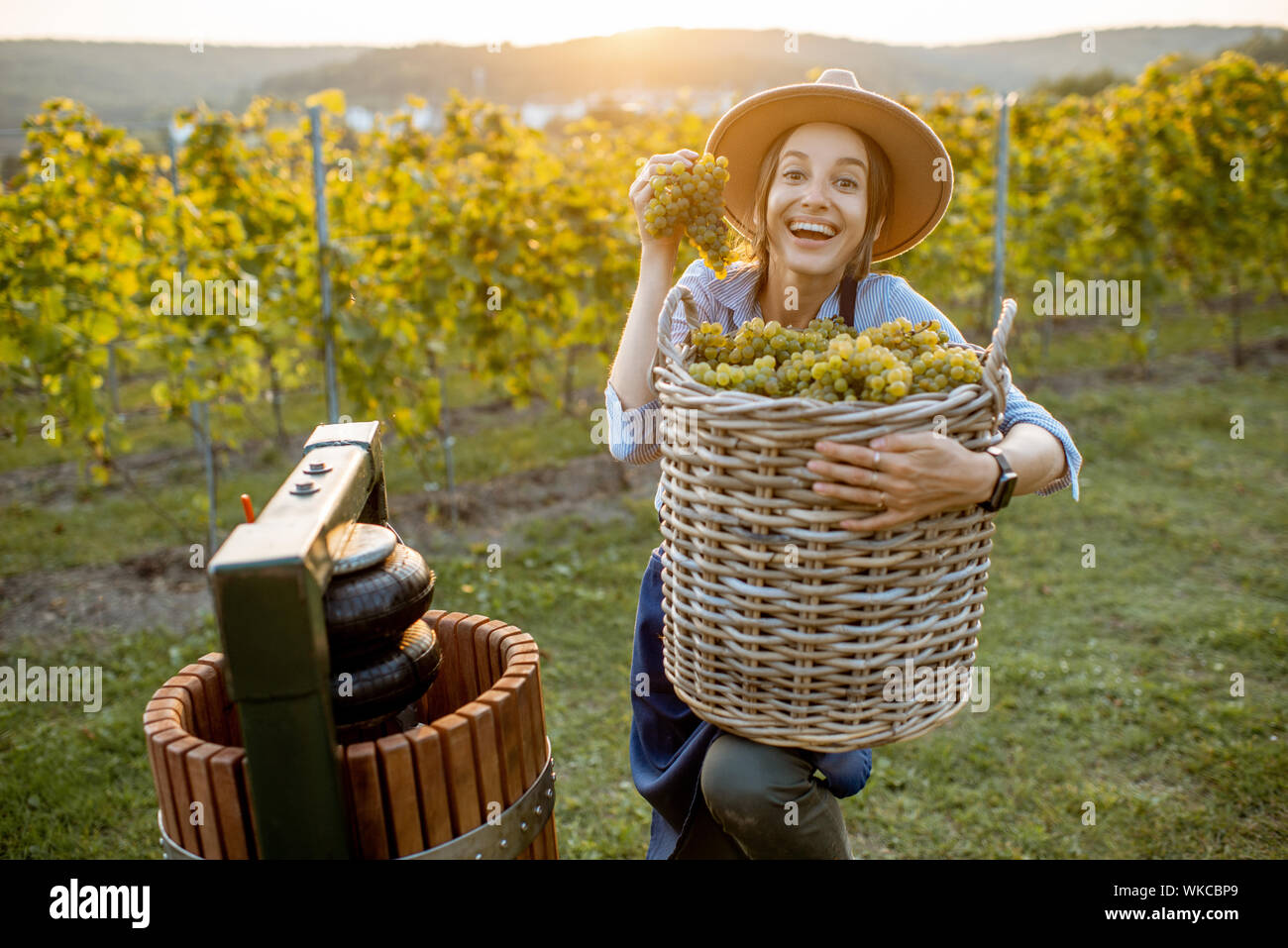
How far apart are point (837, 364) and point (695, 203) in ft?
1.74

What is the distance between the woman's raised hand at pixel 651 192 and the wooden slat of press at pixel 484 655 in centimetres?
87

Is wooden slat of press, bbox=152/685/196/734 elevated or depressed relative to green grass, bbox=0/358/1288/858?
elevated

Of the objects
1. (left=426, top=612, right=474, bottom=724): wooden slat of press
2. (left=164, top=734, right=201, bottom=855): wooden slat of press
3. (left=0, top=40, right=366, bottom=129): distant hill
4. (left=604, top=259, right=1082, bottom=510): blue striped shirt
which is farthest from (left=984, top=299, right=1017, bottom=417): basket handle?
(left=0, top=40, right=366, bottom=129): distant hill

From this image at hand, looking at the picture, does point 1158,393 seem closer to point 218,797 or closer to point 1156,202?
point 1156,202

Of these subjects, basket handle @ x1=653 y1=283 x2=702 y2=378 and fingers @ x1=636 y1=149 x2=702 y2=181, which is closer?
basket handle @ x1=653 y1=283 x2=702 y2=378

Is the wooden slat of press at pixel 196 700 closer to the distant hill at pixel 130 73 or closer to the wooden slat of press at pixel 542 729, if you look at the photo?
the wooden slat of press at pixel 542 729

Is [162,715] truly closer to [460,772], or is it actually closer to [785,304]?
[460,772]

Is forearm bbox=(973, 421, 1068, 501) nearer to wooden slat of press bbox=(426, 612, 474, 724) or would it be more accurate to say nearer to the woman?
the woman

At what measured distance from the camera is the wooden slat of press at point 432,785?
1518 millimetres

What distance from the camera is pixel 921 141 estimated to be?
215 cm

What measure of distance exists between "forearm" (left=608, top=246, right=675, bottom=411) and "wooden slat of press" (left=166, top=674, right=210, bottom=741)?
1.02 m

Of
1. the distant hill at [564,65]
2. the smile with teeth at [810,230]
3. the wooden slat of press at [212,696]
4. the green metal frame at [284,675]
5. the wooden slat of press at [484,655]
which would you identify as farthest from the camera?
the distant hill at [564,65]

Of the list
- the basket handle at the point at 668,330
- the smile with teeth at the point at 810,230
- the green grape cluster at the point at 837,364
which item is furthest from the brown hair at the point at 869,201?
the basket handle at the point at 668,330

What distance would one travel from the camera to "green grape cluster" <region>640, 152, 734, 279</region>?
184 centimetres
